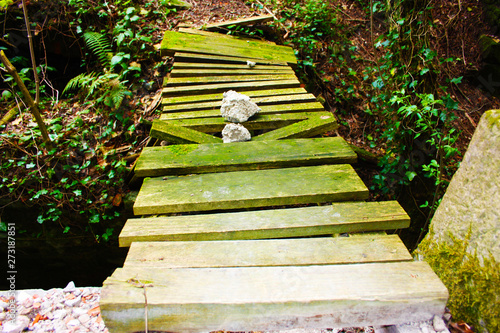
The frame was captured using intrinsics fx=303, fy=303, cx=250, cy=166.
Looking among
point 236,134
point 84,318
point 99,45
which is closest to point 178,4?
point 99,45

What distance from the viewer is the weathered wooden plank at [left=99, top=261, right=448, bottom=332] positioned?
1.40 metres

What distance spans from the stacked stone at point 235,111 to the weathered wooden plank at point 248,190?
60 cm

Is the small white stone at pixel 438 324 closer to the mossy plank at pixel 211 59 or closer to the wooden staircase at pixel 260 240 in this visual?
the wooden staircase at pixel 260 240

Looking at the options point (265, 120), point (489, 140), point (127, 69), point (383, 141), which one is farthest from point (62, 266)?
point (383, 141)

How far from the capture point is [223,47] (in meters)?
4.81

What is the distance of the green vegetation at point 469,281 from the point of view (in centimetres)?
141

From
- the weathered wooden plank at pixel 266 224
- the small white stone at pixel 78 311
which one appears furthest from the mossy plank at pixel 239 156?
the small white stone at pixel 78 311

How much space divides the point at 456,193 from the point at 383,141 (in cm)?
393

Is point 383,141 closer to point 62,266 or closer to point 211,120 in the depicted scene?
point 211,120

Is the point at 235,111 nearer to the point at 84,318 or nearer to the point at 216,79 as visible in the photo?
the point at 216,79

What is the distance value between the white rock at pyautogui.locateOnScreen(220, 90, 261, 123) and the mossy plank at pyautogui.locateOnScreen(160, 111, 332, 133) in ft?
0.25

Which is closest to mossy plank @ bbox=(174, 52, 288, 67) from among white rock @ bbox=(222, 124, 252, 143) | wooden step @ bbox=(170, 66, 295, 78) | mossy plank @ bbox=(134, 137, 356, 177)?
wooden step @ bbox=(170, 66, 295, 78)

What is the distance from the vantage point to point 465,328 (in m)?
1.51

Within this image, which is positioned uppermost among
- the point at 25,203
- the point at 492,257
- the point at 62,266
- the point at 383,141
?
the point at 492,257
